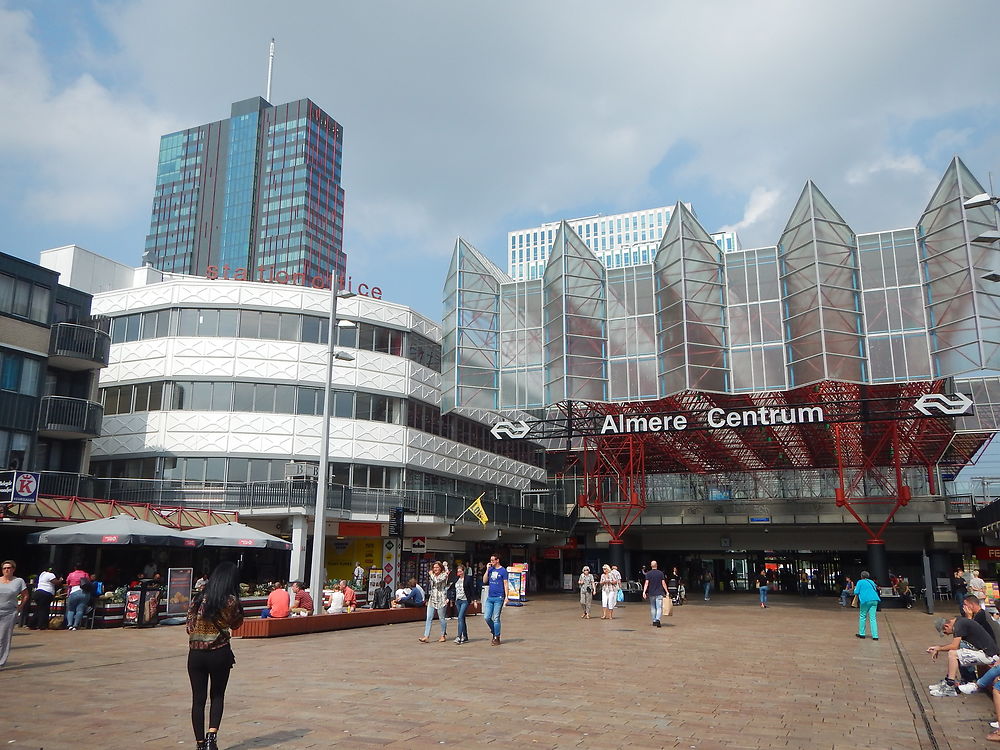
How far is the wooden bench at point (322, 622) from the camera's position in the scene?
17.9 m

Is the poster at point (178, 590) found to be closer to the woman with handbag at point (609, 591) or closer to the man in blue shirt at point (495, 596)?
the man in blue shirt at point (495, 596)

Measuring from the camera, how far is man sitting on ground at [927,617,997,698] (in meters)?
9.69

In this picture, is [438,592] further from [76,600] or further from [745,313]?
[745,313]

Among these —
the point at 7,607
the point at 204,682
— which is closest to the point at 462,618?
the point at 7,607

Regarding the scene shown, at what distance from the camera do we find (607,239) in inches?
6260

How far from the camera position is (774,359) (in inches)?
1389

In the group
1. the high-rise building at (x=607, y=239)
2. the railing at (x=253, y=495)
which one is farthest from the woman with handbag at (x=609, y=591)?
the high-rise building at (x=607, y=239)

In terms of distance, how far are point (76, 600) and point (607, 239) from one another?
14543cm

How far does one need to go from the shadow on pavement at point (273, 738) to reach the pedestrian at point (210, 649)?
642mm

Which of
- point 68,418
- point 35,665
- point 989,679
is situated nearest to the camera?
point 989,679

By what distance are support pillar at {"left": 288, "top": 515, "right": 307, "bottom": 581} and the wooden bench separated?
30.8 ft

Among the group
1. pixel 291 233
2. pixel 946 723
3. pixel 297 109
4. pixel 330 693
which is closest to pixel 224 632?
pixel 330 693

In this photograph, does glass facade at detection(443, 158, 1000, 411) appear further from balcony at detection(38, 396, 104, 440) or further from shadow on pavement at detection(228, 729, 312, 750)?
shadow on pavement at detection(228, 729, 312, 750)

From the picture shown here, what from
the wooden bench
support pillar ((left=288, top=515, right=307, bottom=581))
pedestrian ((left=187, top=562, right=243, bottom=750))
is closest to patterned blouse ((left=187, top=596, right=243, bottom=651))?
pedestrian ((left=187, top=562, right=243, bottom=750))
